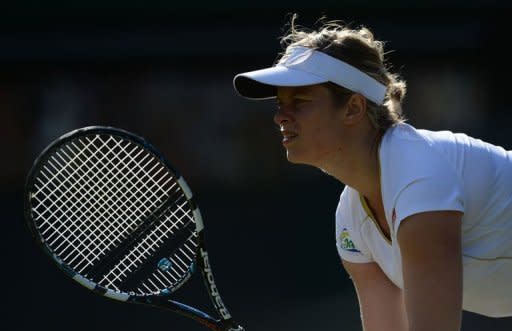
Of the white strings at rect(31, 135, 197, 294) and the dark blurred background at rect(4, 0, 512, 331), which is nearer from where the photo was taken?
the white strings at rect(31, 135, 197, 294)

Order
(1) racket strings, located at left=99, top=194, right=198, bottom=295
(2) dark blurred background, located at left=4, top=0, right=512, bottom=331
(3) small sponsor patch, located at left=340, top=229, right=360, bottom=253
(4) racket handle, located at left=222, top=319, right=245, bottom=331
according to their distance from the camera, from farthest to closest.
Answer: (2) dark blurred background, located at left=4, top=0, right=512, bottom=331 < (1) racket strings, located at left=99, top=194, right=198, bottom=295 < (4) racket handle, located at left=222, top=319, right=245, bottom=331 < (3) small sponsor patch, located at left=340, top=229, right=360, bottom=253

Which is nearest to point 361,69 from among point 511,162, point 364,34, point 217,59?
point 364,34

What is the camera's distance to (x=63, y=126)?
5234mm

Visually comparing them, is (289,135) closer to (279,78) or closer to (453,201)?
(279,78)

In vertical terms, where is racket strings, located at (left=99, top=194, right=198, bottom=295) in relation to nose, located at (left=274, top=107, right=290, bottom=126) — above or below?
below

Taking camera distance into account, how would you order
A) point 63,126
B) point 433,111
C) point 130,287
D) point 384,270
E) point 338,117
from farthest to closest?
point 433,111
point 63,126
point 130,287
point 384,270
point 338,117

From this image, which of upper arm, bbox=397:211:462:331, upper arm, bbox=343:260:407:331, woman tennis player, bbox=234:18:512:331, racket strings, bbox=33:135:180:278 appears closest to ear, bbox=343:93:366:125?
woman tennis player, bbox=234:18:512:331

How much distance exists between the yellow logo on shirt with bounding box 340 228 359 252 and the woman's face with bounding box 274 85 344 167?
259 mm

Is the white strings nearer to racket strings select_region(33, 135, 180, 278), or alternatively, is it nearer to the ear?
racket strings select_region(33, 135, 180, 278)

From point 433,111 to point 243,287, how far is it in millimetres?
1619

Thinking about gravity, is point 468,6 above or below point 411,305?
above

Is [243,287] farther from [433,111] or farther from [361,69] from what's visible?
[361,69]

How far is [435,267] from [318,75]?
0.45 m

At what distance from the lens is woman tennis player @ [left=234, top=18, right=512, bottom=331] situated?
1.87m
